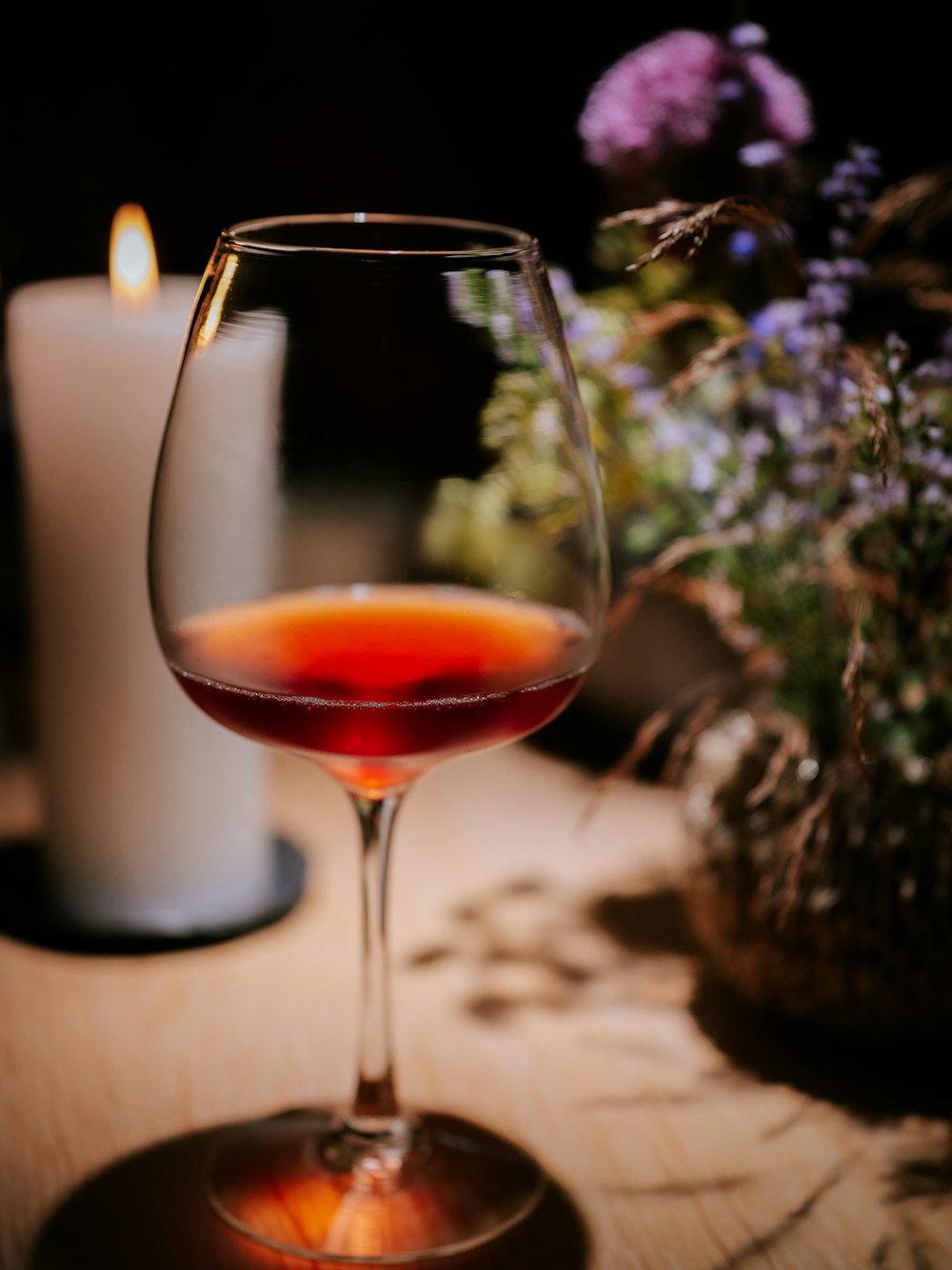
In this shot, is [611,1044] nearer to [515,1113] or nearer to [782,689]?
[515,1113]

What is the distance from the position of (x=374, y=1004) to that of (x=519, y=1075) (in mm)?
101

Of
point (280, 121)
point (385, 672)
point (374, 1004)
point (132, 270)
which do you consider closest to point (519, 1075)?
point (374, 1004)

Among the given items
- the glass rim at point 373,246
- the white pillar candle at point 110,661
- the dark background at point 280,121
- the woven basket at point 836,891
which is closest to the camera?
the glass rim at point 373,246

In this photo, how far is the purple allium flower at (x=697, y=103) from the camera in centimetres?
71

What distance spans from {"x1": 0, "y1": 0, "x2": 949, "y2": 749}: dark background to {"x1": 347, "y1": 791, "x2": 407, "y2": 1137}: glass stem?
2.74 feet

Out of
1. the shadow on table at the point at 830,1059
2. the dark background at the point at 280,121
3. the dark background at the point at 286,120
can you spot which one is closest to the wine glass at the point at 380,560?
the shadow on table at the point at 830,1059

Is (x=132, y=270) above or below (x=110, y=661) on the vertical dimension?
above

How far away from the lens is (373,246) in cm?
63

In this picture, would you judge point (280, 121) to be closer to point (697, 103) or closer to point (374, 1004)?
point (697, 103)

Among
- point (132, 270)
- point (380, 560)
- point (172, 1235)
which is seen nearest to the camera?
point (172, 1235)

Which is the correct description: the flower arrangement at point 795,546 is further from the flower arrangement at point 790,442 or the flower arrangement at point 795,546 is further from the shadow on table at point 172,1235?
the shadow on table at point 172,1235

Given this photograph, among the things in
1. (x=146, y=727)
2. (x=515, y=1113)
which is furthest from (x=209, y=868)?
(x=515, y=1113)

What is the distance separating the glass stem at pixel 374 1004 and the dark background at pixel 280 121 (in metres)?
0.83

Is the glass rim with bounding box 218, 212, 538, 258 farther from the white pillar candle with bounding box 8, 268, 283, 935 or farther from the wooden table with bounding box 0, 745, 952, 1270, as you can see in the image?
the wooden table with bounding box 0, 745, 952, 1270
